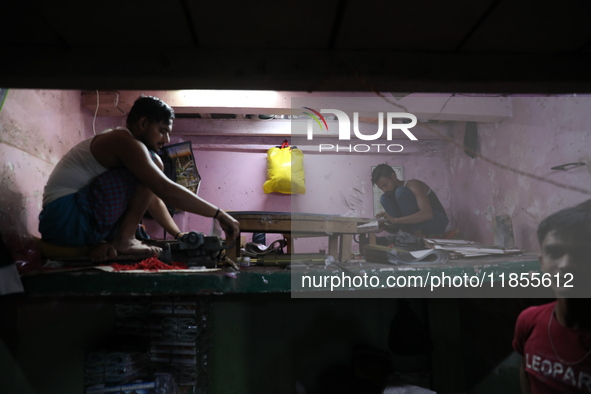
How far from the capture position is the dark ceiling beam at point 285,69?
838 mm

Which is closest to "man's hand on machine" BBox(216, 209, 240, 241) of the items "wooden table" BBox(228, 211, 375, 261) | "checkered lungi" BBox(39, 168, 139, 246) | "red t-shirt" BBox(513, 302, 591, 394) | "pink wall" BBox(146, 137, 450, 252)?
"wooden table" BBox(228, 211, 375, 261)

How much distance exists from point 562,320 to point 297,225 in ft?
4.04

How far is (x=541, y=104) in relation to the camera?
10.2 ft

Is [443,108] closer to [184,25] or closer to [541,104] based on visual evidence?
[541,104]

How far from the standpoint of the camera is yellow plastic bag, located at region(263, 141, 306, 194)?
469 cm

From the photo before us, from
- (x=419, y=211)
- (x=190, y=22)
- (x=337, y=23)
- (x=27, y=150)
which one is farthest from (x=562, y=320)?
(x=27, y=150)

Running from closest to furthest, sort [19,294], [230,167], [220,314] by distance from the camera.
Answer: [19,294] < [220,314] < [230,167]

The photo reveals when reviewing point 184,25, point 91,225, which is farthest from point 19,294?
point 184,25

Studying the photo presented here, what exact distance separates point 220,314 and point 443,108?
306 cm

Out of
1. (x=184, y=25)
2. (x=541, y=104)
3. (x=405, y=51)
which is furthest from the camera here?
(x=541, y=104)

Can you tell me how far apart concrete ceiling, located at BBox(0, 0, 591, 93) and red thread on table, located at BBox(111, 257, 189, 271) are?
967 millimetres

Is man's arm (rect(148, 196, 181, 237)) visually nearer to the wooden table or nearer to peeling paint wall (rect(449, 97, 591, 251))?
the wooden table

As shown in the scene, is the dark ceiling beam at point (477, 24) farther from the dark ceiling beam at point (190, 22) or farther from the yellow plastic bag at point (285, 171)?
the yellow plastic bag at point (285, 171)

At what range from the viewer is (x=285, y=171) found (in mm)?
4707
